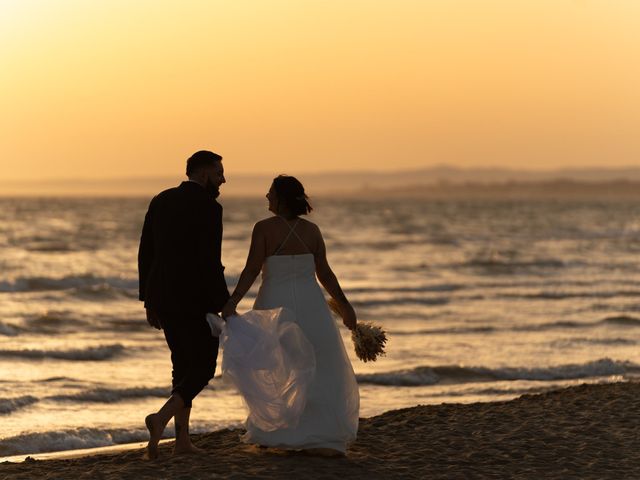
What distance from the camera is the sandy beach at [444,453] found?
22.8 ft

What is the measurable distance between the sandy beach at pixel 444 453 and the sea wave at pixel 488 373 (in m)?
3.21

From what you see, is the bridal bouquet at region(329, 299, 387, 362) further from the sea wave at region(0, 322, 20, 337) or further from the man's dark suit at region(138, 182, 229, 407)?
the sea wave at region(0, 322, 20, 337)

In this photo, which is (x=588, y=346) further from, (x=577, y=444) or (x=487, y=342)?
(x=577, y=444)

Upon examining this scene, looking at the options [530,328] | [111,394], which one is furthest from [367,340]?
[530,328]

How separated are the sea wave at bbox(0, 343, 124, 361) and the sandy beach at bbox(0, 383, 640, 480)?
6453 millimetres

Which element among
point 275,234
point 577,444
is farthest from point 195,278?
point 577,444

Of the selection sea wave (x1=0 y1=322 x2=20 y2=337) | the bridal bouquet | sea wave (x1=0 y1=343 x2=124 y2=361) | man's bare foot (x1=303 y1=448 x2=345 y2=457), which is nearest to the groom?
man's bare foot (x1=303 y1=448 x2=345 y2=457)

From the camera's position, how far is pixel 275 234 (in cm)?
717

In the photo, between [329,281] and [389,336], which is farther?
[389,336]

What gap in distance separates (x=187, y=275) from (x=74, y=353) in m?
8.70

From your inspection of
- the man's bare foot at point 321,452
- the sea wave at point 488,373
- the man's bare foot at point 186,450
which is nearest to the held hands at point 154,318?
the man's bare foot at point 186,450

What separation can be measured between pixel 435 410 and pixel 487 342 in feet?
24.1

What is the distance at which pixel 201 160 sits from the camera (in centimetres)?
720

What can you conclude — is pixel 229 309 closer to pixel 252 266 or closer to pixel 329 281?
pixel 252 266
